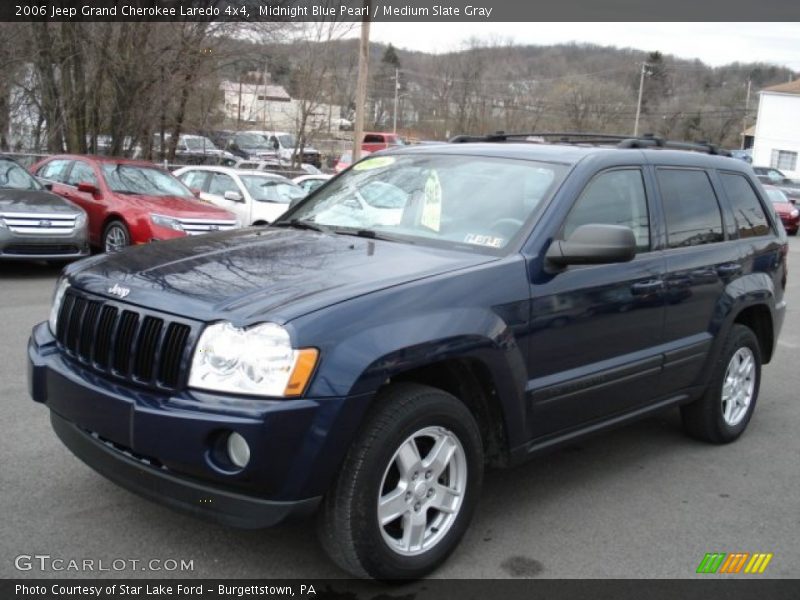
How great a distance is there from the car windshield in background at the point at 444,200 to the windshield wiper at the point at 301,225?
0.12 ft

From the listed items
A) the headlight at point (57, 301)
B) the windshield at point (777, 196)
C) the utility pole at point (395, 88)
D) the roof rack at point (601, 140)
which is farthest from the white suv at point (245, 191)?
the utility pole at point (395, 88)

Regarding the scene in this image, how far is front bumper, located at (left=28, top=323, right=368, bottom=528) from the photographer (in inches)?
113

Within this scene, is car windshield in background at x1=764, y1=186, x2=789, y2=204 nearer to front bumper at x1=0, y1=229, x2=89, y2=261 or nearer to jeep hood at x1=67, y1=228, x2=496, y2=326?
front bumper at x1=0, y1=229, x2=89, y2=261

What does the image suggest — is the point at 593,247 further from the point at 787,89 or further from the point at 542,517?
the point at 787,89

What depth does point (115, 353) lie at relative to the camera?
3.24 m

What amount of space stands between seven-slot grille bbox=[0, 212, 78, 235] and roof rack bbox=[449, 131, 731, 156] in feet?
23.3

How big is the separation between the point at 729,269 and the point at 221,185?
36.4 feet

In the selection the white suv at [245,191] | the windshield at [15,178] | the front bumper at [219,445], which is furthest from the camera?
the white suv at [245,191]

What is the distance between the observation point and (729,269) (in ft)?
16.6

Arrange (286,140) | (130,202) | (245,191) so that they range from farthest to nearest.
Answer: (286,140)
(245,191)
(130,202)

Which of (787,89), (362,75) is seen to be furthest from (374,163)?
(787,89)

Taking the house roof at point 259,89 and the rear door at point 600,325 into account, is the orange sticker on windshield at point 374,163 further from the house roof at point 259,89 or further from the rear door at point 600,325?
the house roof at point 259,89

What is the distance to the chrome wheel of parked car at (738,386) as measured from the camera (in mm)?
5332

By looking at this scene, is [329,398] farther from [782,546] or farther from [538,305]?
[782,546]
